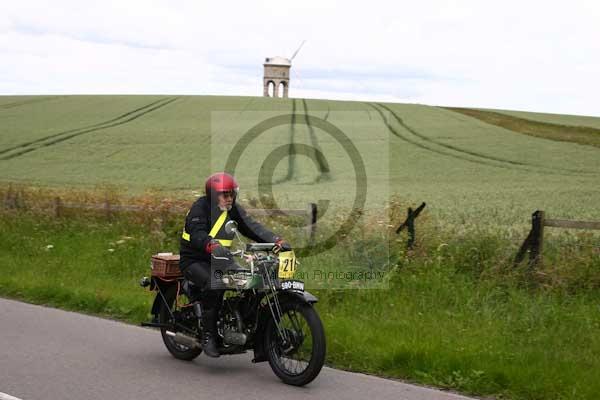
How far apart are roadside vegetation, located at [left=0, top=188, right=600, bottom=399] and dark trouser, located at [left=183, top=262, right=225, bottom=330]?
1.30 meters

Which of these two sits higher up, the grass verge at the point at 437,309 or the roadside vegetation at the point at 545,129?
the roadside vegetation at the point at 545,129

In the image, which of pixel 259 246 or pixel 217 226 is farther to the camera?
pixel 217 226

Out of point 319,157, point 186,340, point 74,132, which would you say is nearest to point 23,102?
point 74,132

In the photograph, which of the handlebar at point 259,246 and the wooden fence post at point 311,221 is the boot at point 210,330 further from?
the wooden fence post at point 311,221

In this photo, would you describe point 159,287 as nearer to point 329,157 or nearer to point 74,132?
point 329,157

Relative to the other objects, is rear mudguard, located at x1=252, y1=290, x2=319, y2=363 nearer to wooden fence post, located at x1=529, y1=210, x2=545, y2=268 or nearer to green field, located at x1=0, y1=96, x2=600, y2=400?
green field, located at x1=0, y1=96, x2=600, y2=400

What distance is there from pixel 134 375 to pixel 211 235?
1446mm

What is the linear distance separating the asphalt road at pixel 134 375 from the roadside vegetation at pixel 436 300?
566 millimetres

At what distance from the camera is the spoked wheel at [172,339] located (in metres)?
7.42

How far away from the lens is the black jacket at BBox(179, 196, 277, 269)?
695 centimetres

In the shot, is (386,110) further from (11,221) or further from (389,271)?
(389,271)

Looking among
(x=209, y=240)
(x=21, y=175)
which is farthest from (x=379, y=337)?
(x=21, y=175)

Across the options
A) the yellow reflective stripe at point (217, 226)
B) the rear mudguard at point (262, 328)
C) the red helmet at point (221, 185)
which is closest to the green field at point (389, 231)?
the rear mudguard at point (262, 328)

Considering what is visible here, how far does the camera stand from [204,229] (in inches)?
276
